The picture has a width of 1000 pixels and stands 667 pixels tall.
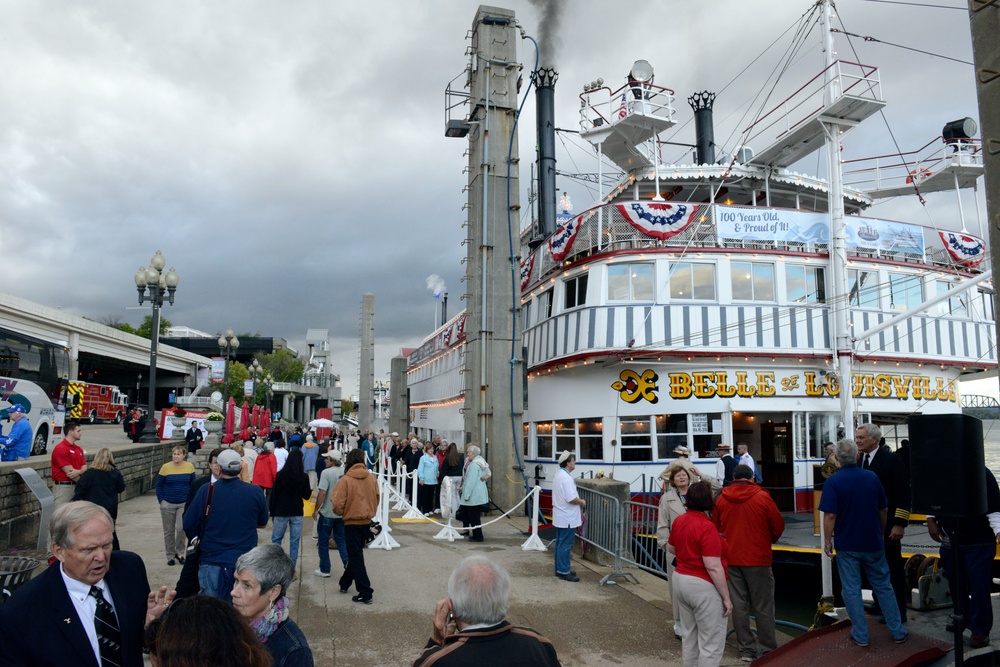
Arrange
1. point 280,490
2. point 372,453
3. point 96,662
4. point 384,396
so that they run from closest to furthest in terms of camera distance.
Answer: point 96,662, point 280,490, point 372,453, point 384,396

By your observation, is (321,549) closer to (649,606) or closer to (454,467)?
(649,606)

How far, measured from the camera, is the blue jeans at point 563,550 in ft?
28.5

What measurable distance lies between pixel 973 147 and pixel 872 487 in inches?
679

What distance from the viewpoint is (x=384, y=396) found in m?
135

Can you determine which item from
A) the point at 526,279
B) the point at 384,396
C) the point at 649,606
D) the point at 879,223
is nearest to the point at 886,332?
the point at 879,223

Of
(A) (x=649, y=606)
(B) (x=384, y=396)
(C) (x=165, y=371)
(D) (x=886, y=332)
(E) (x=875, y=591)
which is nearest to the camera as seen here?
(E) (x=875, y=591)

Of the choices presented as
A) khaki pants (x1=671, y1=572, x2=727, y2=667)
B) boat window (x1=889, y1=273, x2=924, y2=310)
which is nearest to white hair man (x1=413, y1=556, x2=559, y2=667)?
khaki pants (x1=671, y1=572, x2=727, y2=667)

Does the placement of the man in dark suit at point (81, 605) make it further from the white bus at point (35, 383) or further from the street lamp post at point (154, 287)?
the street lamp post at point (154, 287)

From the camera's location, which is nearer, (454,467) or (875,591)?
(875,591)

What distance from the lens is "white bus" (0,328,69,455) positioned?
1585cm

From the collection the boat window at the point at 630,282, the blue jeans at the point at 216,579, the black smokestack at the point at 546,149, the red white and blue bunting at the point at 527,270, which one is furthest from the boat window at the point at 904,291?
the blue jeans at the point at 216,579

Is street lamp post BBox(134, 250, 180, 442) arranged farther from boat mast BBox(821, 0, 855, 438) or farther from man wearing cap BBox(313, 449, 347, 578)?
boat mast BBox(821, 0, 855, 438)

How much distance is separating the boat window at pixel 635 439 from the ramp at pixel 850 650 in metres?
9.48

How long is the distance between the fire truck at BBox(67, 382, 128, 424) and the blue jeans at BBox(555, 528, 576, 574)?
1398 inches
